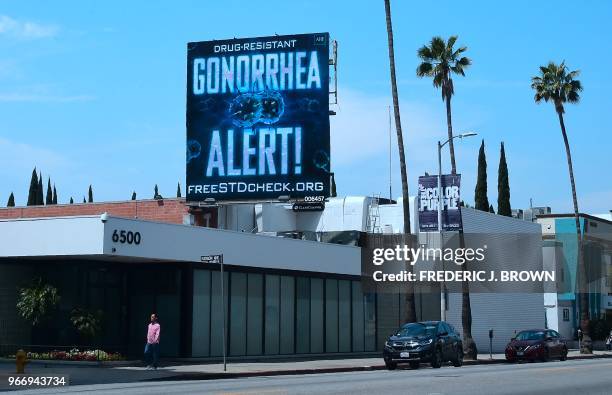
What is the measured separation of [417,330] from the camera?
1363 inches

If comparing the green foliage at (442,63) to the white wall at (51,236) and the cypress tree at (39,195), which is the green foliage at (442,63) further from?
the cypress tree at (39,195)

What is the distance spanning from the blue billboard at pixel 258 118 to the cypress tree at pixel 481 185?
4219 cm

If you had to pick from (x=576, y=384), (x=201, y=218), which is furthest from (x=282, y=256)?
(x=576, y=384)

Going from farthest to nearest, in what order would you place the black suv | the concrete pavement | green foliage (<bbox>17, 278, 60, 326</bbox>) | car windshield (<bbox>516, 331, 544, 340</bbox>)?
1. car windshield (<bbox>516, 331, 544, 340</bbox>)
2. green foliage (<bbox>17, 278, 60, 326</bbox>)
3. the black suv
4. the concrete pavement

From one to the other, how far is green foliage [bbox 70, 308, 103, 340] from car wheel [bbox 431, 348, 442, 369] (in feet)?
39.3

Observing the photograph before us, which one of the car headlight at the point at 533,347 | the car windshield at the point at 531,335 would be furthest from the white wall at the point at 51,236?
the car windshield at the point at 531,335

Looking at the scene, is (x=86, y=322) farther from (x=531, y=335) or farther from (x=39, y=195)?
(x=39, y=195)

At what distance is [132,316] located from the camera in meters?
38.8

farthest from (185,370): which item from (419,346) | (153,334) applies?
(419,346)

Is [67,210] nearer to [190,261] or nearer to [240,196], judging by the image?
[240,196]

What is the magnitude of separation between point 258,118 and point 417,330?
16771 mm

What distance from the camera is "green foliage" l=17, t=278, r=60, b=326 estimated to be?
34.8m

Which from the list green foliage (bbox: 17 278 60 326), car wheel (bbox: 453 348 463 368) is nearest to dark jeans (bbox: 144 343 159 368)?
green foliage (bbox: 17 278 60 326)

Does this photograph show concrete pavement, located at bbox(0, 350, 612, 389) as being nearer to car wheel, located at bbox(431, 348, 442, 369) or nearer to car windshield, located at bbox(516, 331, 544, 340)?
car wheel, located at bbox(431, 348, 442, 369)
